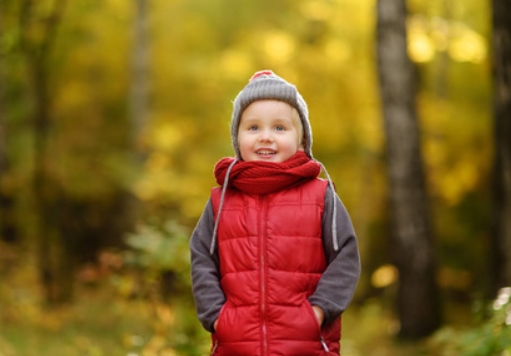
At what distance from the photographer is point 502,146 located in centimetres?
779

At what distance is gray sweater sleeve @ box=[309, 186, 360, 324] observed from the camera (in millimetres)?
3107

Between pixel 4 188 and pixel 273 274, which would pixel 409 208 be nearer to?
pixel 273 274

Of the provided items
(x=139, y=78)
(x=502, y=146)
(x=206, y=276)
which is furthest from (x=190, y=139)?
(x=206, y=276)

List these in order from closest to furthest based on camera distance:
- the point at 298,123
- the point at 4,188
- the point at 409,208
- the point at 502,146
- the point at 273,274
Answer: the point at 273,274, the point at 298,123, the point at 502,146, the point at 409,208, the point at 4,188

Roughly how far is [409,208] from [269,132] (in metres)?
Answer: 6.48

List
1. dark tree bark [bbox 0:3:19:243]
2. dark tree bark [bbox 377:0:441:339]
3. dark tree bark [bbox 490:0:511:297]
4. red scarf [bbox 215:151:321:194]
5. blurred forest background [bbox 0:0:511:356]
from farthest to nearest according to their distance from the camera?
dark tree bark [bbox 0:3:19:243]
blurred forest background [bbox 0:0:511:356]
dark tree bark [bbox 377:0:441:339]
dark tree bark [bbox 490:0:511:297]
red scarf [bbox 215:151:321:194]

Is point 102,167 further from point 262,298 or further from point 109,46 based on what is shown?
point 262,298

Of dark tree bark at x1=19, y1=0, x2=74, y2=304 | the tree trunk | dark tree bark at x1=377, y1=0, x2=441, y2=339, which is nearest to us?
dark tree bark at x1=377, y1=0, x2=441, y2=339

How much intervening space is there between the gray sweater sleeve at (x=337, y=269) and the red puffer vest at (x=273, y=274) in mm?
31

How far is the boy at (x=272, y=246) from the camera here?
3076 millimetres

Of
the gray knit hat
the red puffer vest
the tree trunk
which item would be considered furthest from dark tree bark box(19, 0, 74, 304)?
the red puffer vest

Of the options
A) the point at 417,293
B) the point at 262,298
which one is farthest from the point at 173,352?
the point at 417,293

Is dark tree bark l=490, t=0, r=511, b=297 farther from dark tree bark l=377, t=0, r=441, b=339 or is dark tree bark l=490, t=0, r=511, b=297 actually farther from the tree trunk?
the tree trunk

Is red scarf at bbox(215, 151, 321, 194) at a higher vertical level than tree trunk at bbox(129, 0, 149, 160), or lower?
lower
